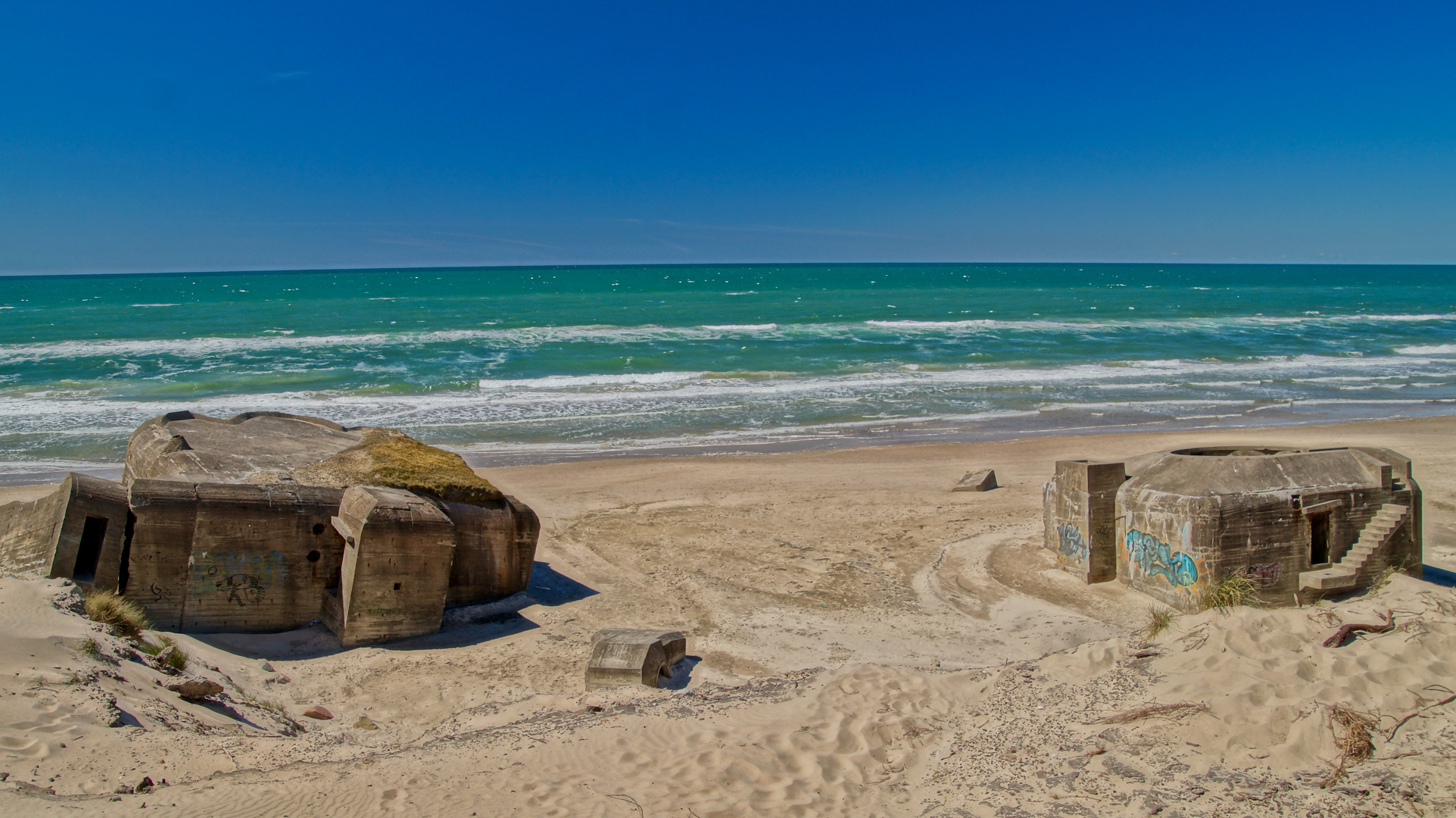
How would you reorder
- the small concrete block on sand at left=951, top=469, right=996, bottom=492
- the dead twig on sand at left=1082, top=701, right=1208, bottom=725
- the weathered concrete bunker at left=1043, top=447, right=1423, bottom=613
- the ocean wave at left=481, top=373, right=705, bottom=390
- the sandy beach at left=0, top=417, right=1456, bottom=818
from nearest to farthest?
the sandy beach at left=0, top=417, right=1456, bottom=818, the dead twig on sand at left=1082, top=701, right=1208, bottom=725, the weathered concrete bunker at left=1043, top=447, right=1423, bottom=613, the small concrete block on sand at left=951, top=469, right=996, bottom=492, the ocean wave at left=481, top=373, right=705, bottom=390

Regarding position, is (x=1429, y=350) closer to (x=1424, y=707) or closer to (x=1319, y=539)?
(x=1319, y=539)

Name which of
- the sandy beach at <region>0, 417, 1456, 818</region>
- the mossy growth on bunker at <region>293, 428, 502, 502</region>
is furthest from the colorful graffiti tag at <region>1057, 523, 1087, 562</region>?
the mossy growth on bunker at <region>293, 428, 502, 502</region>

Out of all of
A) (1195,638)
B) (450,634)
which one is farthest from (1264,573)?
(450,634)

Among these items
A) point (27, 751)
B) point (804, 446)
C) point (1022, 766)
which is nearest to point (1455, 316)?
point (804, 446)

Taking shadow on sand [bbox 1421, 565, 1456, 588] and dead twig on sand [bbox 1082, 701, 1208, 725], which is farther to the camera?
shadow on sand [bbox 1421, 565, 1456, 588]

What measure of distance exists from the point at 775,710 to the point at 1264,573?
232 inches

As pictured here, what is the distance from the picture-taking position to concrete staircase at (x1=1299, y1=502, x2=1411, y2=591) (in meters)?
9.10

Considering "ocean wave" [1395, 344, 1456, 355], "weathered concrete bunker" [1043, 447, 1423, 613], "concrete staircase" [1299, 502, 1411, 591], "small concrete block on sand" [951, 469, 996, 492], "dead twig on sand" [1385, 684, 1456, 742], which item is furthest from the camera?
"ocean wave" [1395, 344, 1456, 355]

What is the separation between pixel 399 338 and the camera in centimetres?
4359

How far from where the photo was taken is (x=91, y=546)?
785 cm

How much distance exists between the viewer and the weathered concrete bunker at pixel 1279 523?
30.3 feet

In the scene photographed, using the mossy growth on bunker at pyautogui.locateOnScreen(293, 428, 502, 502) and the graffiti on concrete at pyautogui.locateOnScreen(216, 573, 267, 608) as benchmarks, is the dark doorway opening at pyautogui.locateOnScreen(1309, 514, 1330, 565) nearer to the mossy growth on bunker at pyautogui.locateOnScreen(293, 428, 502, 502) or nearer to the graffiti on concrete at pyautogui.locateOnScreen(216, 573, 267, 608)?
the mossy growth on bunker at pyautogui.locateOnScreen(293, 428, 502, 502)

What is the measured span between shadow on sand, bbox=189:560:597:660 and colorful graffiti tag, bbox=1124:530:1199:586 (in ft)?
21.1

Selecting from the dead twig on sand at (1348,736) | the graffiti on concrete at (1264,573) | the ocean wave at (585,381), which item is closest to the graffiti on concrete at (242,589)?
the dead twig on sand at (1348,736)
